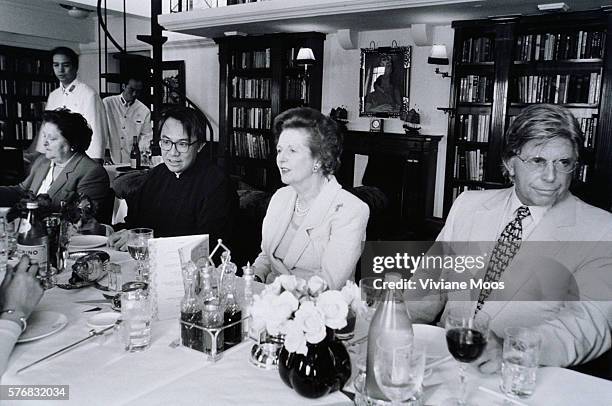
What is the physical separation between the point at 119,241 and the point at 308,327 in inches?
58.9

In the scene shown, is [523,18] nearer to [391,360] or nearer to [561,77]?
[561,77]

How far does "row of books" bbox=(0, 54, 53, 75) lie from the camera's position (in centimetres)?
960

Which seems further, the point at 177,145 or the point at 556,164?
the point at 177,145

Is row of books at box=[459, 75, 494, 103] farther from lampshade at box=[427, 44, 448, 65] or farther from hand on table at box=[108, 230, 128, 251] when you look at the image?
hand on table at box=[108, 230, 128, 251]

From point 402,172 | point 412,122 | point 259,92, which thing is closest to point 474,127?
point 412,122

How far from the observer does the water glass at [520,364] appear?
120 centimetres

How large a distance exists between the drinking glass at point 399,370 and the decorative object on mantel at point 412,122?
573cm

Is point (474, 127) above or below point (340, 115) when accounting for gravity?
below

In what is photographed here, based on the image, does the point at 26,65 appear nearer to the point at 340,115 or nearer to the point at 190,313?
the point at 340,115

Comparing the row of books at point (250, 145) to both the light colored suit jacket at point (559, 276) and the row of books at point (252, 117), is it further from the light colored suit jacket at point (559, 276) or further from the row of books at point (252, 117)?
the light colored suit jacket at point (559, 276)

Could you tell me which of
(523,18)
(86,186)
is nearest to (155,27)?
(86,186)

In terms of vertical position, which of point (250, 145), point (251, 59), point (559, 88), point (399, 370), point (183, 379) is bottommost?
point (183, 379)

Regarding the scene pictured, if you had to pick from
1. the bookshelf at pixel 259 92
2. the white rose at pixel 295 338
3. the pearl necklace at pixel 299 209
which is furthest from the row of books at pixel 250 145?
the white rose at pixel 295 338

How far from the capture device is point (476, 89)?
20.0 ft
